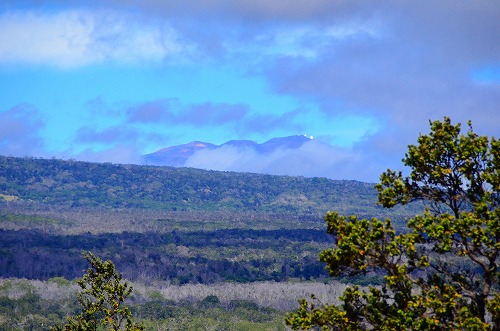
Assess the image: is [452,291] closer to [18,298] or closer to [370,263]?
[370,263]

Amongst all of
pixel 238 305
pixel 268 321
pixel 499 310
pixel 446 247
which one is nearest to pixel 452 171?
pixel 446 247

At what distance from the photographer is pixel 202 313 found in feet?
559

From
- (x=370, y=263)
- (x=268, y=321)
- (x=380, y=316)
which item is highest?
(x=370, y=263)

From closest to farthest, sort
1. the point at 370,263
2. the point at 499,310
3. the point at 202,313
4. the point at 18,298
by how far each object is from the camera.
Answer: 1. the point at 499,310
2. the point at 370,263
3. the point at 202,313
4. the point at 18,298

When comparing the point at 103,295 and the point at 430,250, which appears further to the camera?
the point at 103,295

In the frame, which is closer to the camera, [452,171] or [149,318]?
[452,171]

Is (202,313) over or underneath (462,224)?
underneath

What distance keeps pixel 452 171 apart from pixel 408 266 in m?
3.54

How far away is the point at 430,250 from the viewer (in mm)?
28172

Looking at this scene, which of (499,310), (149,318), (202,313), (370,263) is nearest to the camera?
(499,310)

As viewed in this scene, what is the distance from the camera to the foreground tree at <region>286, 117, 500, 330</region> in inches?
1075

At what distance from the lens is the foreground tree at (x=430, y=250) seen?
89.6 ft

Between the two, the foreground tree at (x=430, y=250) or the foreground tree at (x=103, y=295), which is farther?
the foreground tree at (x=103, y=295)

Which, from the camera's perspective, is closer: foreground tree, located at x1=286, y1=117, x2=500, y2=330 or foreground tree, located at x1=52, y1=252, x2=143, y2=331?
foreground tree, located at x1=286, y1=117, x2=500, y2=330
